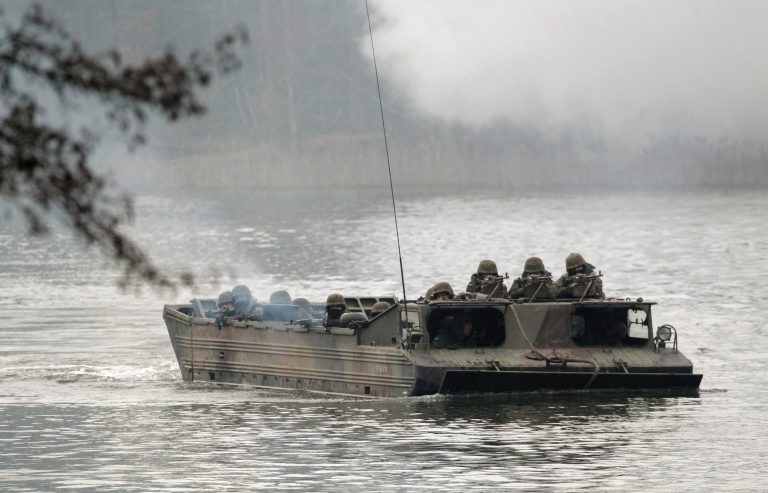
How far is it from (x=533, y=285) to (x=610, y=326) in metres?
1.69

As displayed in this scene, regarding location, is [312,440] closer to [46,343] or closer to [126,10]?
[46,343]

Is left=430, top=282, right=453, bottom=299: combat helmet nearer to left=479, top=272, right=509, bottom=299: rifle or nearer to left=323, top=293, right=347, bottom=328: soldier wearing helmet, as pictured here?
left=479, top=272, right=509, bottom=299: rifle

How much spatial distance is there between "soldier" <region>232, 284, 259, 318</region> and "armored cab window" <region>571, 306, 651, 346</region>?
6920mm

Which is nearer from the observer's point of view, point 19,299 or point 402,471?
point 402,471

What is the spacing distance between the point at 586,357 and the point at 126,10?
11619cm

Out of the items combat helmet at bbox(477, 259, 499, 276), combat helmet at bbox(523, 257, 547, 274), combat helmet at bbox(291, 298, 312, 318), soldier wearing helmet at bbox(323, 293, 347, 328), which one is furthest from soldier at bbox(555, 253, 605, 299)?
combat helmet at bbox(291, 298, 312, 318)

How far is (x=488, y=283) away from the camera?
3534 centimetres

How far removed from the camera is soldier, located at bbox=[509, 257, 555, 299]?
35031 millimetres

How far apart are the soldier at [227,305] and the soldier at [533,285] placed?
611 centimetres

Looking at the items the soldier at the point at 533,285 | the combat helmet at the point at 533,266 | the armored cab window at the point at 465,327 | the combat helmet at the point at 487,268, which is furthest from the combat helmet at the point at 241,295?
the combat helmet at the point at 533,266

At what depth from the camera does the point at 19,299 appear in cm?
6962

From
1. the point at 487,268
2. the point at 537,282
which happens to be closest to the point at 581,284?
the point at 537,282

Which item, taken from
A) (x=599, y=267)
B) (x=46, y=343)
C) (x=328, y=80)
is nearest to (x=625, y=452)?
(x=46, y=343)

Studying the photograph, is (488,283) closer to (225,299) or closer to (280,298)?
(280,298)
